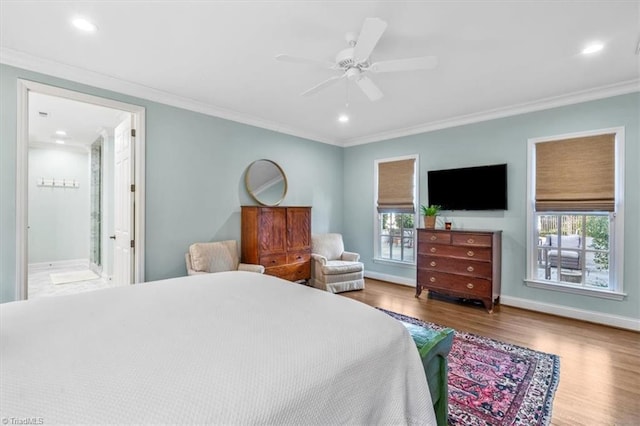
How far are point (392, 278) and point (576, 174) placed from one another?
9.71ft

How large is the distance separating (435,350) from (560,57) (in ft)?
9.38

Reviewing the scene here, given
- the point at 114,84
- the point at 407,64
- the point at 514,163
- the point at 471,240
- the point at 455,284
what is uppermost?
the point at 114,84

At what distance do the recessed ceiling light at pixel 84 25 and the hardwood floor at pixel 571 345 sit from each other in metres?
4.06

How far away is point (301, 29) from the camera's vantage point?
2.29m

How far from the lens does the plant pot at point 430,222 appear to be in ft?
14.8

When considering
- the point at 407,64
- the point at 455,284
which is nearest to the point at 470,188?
the point at 455,284

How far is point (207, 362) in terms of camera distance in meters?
0.98

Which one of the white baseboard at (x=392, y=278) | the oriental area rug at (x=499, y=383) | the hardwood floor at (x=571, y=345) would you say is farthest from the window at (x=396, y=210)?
the oriental area rug at (x=499, y=383)

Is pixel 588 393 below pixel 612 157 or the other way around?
below

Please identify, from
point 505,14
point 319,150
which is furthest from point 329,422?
point 319,150

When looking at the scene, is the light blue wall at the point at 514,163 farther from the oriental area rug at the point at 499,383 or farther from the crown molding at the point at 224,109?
the oriental area rug at the point at 499,383

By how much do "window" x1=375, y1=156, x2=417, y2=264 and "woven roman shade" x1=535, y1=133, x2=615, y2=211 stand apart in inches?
69.2

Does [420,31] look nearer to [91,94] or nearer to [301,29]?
[301,29]

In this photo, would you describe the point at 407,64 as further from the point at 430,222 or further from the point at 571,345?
the point at 571,345
